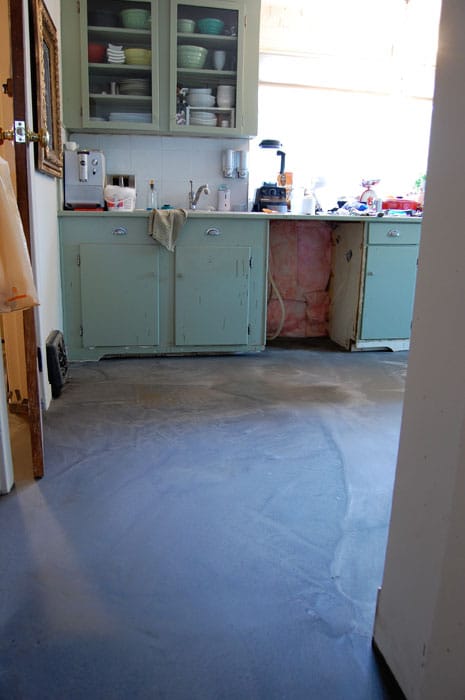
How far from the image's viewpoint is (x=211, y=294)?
3.46 meters

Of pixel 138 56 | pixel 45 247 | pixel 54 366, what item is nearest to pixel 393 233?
pixel 138 56

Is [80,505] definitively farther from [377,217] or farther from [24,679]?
[377,217]

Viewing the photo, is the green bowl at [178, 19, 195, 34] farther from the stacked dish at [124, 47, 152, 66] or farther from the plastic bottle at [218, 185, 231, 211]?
the plastic bottle at [218, 185, 231, 211]

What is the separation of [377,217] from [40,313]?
2.21 m

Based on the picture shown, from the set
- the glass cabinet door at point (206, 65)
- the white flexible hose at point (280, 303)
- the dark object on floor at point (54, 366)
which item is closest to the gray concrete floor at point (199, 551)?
the dark object on floor at point (54, 366)

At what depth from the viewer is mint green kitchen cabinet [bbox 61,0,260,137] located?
11.6 feet

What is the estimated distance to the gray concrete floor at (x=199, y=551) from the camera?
1071 mm

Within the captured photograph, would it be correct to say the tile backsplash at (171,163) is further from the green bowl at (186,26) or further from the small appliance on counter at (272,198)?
the green bowl at (186,26)

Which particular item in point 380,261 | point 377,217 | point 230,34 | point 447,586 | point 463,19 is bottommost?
point 447,586

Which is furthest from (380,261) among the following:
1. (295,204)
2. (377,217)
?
(295,204)

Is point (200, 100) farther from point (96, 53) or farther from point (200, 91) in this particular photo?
point (96, 53)

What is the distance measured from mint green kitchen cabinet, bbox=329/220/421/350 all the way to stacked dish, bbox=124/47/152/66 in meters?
1.79

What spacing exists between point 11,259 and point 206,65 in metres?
2.98

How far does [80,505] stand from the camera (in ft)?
5.51
